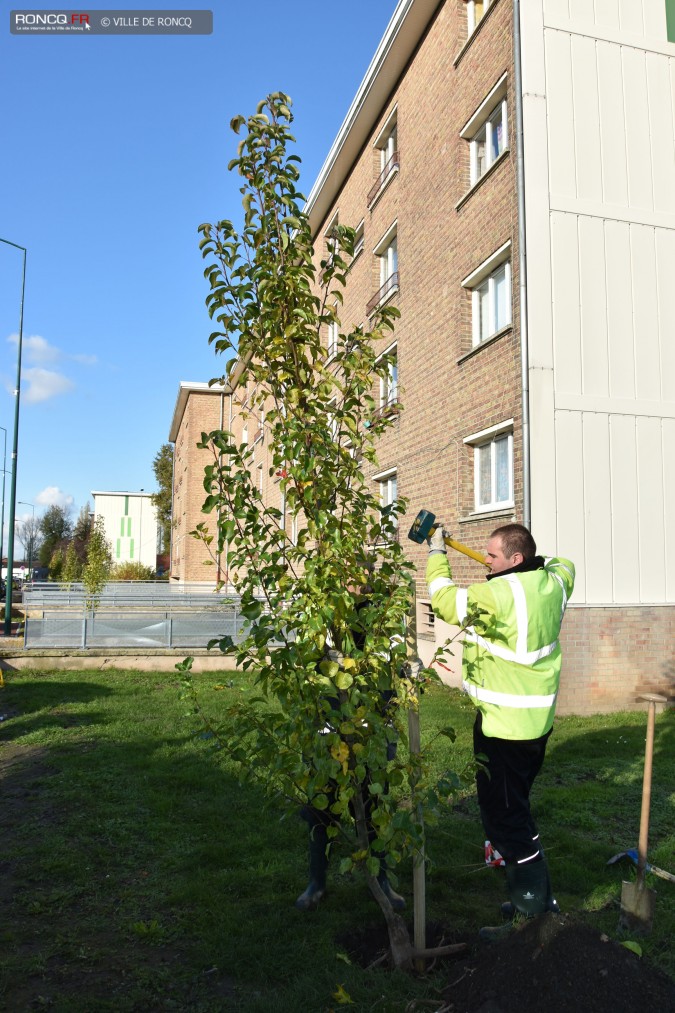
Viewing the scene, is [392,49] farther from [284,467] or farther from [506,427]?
[284,467]

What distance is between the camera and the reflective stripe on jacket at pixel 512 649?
11.4 ft

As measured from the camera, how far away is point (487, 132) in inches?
483

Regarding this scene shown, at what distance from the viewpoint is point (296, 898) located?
4.24m

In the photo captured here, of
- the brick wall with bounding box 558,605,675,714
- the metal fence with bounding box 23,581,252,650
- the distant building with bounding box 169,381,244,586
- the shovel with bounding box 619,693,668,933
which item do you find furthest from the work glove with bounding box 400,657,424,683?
the distant building with bounding box 169,381,244,586

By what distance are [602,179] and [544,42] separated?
82.1 inches

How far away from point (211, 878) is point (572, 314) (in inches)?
340

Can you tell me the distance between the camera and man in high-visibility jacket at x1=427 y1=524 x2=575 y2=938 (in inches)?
138

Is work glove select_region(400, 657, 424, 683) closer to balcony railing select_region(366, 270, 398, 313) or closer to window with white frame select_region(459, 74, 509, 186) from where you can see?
window with white frame select_region(459, 74, 509, 186)

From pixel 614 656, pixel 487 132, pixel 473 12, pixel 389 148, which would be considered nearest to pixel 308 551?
pixel 614 656

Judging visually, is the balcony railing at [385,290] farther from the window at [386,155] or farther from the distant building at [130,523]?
the distant building at [130,523]

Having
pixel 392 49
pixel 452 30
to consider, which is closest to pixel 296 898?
pixel 452 30

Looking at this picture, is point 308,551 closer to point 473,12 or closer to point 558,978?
point 558,978

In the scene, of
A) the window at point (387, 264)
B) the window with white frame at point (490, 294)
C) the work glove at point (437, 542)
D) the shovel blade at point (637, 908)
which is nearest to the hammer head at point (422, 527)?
the work glove at point (437, 542)

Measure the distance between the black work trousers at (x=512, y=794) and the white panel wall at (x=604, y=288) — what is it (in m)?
6.50
